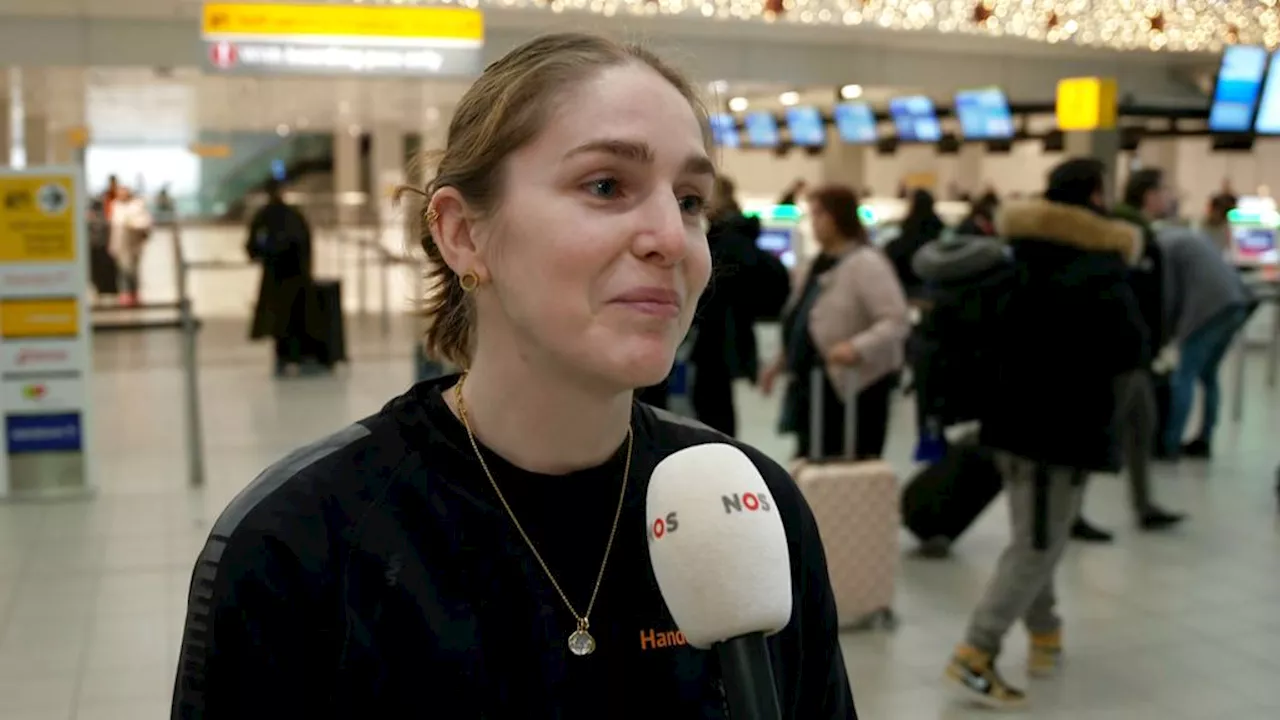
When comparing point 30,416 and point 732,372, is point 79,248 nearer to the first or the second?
point 30,416

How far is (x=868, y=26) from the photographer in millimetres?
13477

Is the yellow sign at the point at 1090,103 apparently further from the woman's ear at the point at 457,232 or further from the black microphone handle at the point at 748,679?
the black microphone handle at the point at 748,679

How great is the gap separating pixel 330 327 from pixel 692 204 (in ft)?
38.5

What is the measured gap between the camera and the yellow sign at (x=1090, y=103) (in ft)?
37.9

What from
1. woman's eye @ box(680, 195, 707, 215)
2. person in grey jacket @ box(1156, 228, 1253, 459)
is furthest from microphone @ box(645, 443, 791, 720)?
person in grey jacket @ box(1156, 228, 1253, 459)

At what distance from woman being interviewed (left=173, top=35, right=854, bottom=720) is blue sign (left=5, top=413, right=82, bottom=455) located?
7.14 meters

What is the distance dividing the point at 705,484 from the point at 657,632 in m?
0.32

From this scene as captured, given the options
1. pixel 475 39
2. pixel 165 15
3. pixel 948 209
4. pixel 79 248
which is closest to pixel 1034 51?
pixel 948 209

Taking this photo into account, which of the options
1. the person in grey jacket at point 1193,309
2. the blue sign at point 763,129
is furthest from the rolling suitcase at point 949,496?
the blue sign at point 763,129

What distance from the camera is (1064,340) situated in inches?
180

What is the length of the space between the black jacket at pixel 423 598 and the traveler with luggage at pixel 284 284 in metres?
11.4

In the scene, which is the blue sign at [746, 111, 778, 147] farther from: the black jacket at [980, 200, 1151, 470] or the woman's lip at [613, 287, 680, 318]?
the woman's lip at [613, 287, 680, 318]

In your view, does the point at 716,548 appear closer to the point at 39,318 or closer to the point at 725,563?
the point at 725,563

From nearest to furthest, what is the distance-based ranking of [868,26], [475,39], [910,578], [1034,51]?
[910,578] < [475,39] < [868,26] < [1034,51]
